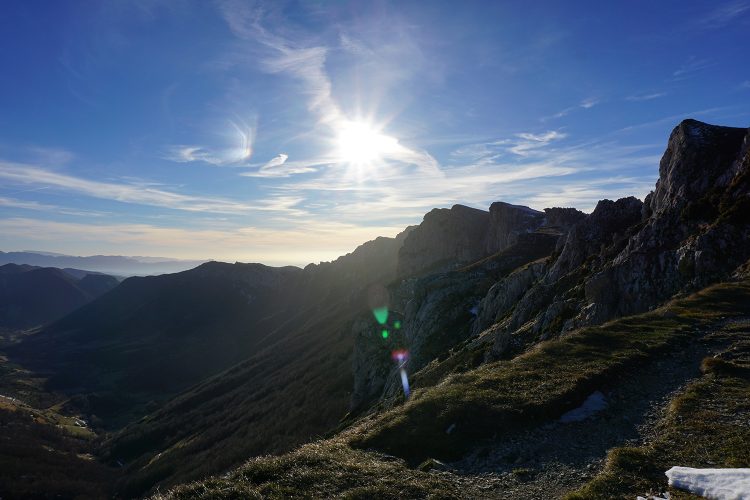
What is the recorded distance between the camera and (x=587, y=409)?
839 inches

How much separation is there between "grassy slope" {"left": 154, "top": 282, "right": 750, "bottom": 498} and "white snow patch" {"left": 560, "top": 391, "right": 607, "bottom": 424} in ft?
1.12

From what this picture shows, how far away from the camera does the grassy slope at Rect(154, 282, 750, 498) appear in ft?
51.9

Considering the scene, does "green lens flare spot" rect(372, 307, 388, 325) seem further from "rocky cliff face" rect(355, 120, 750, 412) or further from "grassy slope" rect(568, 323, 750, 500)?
"grassy slope" rect(568, 323, 750, 500)

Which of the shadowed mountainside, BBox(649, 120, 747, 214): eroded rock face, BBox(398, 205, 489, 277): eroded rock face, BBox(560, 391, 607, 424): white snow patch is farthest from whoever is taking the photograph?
BBox(398, 205, 489, 277): eroded rock face

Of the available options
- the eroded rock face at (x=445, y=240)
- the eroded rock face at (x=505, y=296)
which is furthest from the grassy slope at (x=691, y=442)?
the eroded rock face at (x=445, y=240)

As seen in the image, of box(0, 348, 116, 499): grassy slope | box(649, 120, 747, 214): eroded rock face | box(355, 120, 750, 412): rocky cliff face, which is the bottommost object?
box(0, 348, 116, 499): grassy slope

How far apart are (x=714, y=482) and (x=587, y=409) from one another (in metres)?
8.55

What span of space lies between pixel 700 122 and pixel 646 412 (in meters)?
49.9

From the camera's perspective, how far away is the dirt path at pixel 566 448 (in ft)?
51.6

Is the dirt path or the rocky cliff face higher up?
the rocky cliff face

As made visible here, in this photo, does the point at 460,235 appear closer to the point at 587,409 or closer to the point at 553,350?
the point at 553,350

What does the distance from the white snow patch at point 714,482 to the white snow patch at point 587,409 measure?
624 cm

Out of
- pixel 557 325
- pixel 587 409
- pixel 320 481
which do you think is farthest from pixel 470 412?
pixel 557 325

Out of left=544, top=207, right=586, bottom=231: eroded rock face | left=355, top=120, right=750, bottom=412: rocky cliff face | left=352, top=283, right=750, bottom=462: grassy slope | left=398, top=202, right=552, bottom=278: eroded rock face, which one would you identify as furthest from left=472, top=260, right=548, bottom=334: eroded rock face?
left=398, top=202, right=552, bottom=278: eroded rock face
